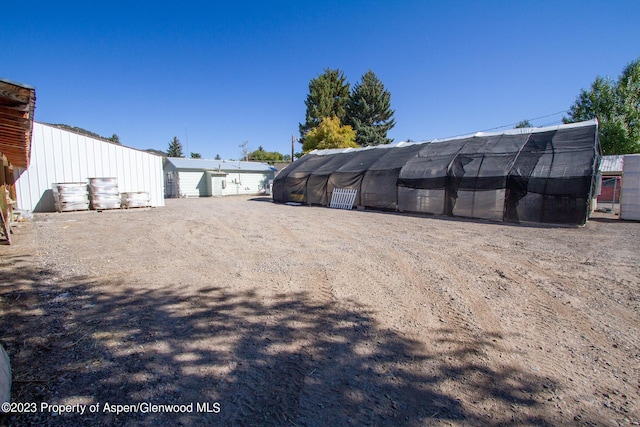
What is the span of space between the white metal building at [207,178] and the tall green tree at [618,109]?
29.2 m

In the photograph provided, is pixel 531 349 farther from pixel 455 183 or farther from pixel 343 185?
pixel 343 185

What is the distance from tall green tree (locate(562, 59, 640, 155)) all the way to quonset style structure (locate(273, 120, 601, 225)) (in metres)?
14.5

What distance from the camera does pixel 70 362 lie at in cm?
227

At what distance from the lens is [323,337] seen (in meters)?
2.73

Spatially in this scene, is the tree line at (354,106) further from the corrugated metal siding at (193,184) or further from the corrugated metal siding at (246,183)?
the corrugated metal siding at (193,184)

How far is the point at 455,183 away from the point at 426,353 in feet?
34.5

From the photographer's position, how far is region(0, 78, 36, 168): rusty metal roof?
269 cm

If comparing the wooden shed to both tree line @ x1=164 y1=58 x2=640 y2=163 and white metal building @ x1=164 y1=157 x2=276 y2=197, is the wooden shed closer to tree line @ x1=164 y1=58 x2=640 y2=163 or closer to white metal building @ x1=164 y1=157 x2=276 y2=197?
white metal building @ x1=164 y1=157 x2=276 y2=197

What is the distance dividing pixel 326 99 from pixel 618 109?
87.1 ft

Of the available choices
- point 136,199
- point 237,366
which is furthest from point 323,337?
point 136,199

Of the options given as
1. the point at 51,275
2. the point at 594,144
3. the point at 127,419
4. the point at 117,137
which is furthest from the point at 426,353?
the point at 117,137

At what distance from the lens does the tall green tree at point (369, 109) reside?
112 ft

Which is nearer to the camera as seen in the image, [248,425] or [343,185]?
[248,425]

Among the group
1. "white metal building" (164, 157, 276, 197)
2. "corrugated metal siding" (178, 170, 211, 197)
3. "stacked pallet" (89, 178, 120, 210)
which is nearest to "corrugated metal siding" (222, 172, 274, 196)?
"white metal building" (164, 157, 276, 197)
